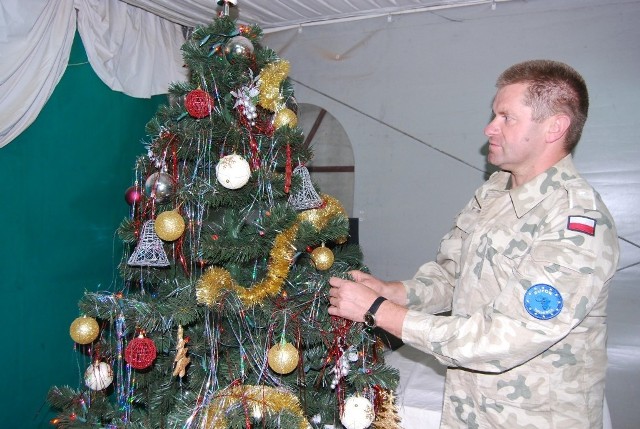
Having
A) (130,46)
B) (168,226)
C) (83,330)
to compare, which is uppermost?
(130,46)

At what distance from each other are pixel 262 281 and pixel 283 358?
0.81 ft

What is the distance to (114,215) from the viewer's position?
2957 mm

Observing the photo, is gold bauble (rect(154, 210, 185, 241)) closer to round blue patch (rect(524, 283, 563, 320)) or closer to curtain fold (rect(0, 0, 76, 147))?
round blue patch (rect(524, 283, 563, 320))

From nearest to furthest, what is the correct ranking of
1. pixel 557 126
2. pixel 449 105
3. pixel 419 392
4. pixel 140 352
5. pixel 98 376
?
pixel 557 126, pixel 140 352, pixel 98 376, pixel 419 392, pixel 449 105

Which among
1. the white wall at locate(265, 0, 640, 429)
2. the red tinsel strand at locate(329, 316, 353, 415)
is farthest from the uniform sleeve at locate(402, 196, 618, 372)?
the white wall at locate(265, 0, 640, 429)

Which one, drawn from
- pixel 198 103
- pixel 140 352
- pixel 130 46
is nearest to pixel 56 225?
pixel 130 46

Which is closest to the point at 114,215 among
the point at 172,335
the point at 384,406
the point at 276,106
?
the point at 172,335

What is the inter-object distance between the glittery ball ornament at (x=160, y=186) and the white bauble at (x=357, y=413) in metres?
0.87

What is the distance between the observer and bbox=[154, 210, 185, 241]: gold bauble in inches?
54.3

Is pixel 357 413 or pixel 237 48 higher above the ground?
pixel 237 48

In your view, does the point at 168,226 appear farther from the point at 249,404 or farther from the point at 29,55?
the point at 29,55

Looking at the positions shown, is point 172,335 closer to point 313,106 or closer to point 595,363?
point 595,363

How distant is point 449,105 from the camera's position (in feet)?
10.6

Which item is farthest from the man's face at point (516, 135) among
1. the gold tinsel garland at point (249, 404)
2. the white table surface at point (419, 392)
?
the white table surface at point (419, 392)
